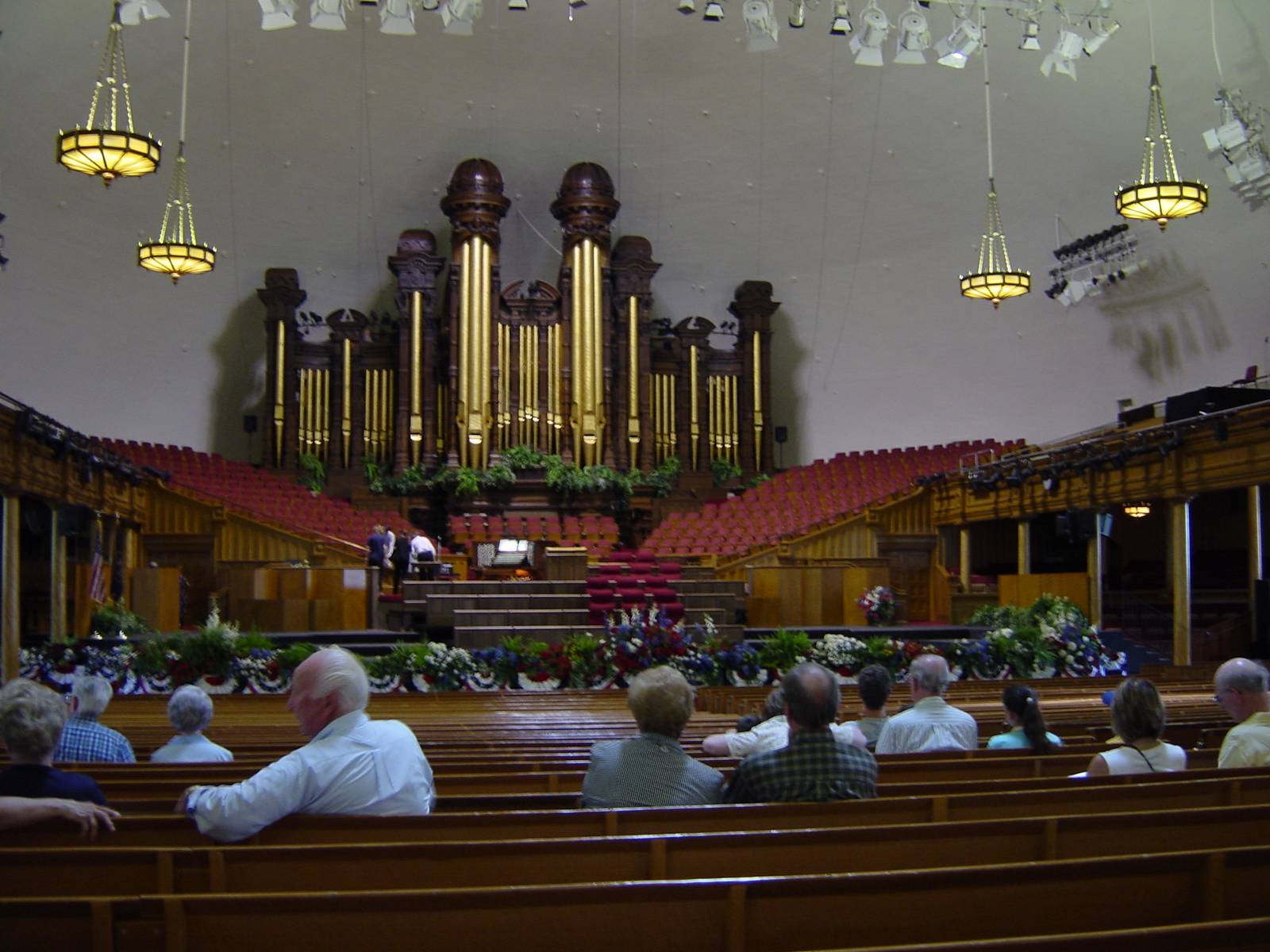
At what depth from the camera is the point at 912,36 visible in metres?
13.0

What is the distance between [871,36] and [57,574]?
1034 cm

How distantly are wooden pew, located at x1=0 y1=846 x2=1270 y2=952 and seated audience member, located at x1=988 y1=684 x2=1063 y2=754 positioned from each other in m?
2.13

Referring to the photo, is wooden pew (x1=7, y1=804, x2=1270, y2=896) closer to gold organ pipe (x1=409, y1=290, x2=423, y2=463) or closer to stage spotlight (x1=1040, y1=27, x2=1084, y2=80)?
stage spotlight (x1=1040, y1=27, x2=1084, y2=80)

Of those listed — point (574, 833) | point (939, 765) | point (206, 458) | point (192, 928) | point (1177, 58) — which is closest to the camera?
point (192, 928)

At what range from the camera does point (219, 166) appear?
19234 millimetres

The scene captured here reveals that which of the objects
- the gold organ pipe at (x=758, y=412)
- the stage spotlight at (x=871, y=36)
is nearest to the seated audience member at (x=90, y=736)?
the stage spotlight at (x=871, y=36)

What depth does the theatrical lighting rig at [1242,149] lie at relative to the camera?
1408cm

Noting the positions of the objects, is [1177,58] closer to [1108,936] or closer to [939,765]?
[939,765]

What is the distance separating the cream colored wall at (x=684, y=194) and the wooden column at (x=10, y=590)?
6749 millimetres

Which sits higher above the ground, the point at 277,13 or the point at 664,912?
the point at 277,13

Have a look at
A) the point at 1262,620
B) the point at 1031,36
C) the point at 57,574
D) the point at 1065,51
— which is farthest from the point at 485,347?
the point at 1262,620

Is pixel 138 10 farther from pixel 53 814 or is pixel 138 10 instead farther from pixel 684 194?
pixel 684 194

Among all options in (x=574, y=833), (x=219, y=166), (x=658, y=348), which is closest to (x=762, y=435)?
(x=658, y=348)

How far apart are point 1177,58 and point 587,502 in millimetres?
10749
